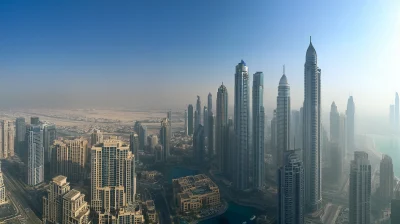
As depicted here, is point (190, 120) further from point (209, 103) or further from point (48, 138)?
point (48, 138)

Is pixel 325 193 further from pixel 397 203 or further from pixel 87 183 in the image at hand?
pixel 87 183

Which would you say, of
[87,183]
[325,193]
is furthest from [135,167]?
[325,193]

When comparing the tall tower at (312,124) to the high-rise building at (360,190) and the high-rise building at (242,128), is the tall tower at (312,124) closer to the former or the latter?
the high-rise building at (360,190)

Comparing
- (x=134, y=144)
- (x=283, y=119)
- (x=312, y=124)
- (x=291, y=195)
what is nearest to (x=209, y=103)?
(x=283, y=119)

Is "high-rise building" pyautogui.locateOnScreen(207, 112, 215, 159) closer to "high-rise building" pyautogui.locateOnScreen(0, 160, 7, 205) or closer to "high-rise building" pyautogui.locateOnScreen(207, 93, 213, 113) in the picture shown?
"high-rise building" pyautogui.locateOnScreen(207, 93, 213, 113)

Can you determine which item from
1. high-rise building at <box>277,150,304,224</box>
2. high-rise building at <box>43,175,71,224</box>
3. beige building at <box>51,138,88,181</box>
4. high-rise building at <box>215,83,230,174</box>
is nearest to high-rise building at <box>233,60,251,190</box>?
high-rise building at <box>215,83,230,174</box>
